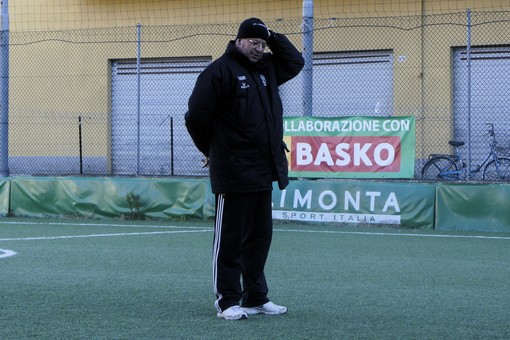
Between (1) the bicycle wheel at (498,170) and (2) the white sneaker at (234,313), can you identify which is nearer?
(2) the white sneaker at (234,313)

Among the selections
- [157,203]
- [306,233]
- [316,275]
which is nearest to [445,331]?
[316,275]

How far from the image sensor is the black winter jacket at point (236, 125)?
553 centimetres

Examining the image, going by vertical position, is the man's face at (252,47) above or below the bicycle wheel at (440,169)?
above

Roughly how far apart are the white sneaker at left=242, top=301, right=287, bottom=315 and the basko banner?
714cm

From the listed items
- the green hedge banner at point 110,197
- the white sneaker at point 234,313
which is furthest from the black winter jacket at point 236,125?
the green hedge banner at point 110,197

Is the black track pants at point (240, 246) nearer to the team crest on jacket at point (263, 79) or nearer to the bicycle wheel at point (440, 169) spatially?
the team crest on jacket at point (263, 79)

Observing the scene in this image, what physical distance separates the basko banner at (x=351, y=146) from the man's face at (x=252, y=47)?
725cm

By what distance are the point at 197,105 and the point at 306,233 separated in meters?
6.26

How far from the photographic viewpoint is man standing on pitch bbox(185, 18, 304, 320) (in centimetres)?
557

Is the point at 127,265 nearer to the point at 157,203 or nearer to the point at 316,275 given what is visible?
the point at 316,275

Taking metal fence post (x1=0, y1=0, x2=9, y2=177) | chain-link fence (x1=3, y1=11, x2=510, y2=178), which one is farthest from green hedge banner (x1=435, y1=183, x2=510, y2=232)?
metal fence post (x1=0, y1=0, x2=9, y2=177)

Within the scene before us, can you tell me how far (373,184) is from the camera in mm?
12414

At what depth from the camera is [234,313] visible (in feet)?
18.2

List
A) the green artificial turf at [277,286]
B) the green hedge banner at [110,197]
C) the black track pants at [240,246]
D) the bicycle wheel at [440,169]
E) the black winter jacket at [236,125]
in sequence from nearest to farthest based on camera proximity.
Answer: the green artificial turf at [277,286] → the black winter jacket at [236,125] → the black track pants at [240,246] → the green hedge banner at [110,197] → the bicycle wheel at [440,169]
